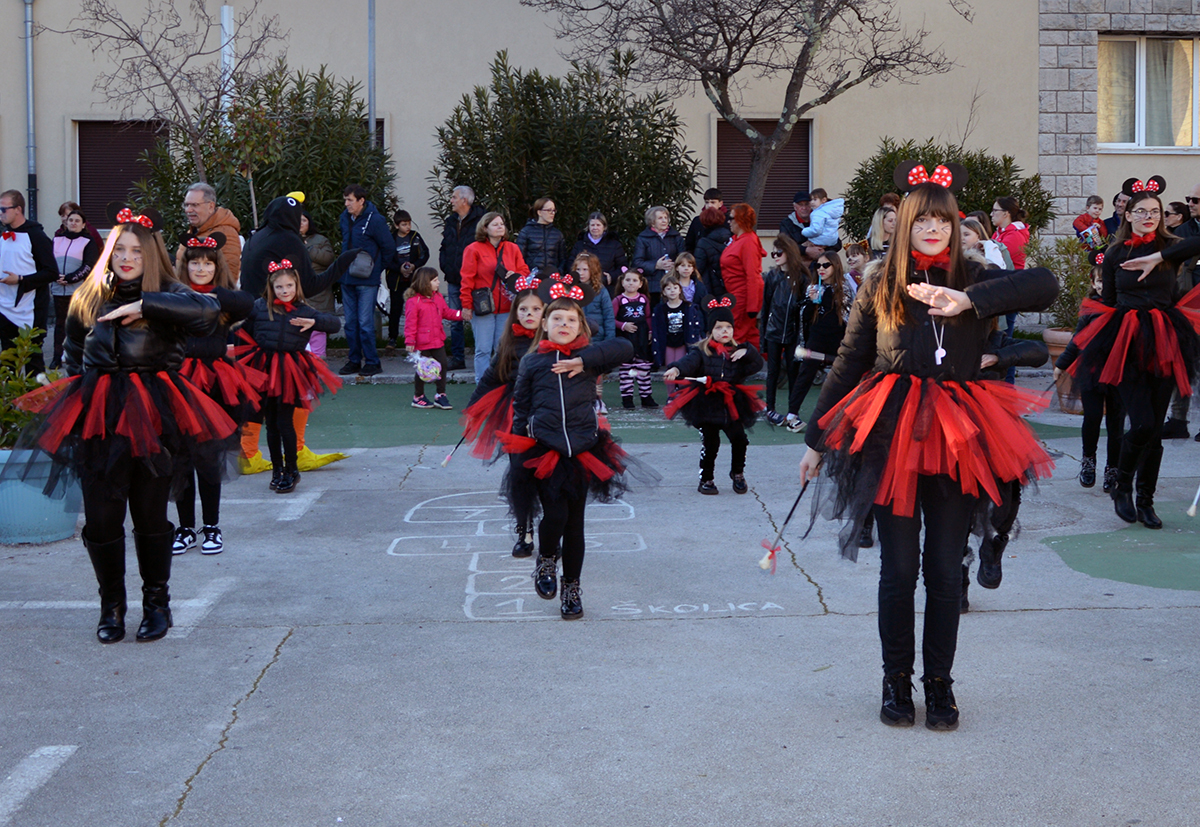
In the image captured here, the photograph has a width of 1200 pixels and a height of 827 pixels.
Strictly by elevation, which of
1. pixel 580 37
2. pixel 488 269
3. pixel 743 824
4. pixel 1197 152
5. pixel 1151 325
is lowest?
pixel 743 824

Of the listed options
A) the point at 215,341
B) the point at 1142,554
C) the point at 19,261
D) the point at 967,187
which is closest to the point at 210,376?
the point at 215,341

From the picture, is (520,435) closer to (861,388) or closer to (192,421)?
(192,421)

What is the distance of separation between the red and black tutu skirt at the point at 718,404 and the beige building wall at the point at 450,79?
10.6 meters

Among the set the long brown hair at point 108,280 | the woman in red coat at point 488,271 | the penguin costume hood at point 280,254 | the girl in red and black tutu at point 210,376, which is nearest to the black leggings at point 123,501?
the long brown hair at point 108,280

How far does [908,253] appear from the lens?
14.4 ft

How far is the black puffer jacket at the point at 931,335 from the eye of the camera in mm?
4258

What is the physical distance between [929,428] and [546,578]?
2367 mm

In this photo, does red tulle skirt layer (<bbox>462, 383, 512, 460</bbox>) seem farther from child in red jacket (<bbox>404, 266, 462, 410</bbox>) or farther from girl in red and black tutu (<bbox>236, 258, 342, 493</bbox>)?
child in red jacket (<bbox>404, 266, 462, 410</bbox>)

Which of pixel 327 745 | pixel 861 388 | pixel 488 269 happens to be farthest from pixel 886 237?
pixel 327 745

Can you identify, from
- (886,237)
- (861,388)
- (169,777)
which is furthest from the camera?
(886,237)

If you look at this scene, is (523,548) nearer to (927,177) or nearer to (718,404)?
(718,404)

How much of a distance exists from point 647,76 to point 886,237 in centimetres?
594

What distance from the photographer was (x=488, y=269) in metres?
12.6

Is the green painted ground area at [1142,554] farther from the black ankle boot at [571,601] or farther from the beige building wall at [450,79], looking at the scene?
the beige building wall at [450,79]
